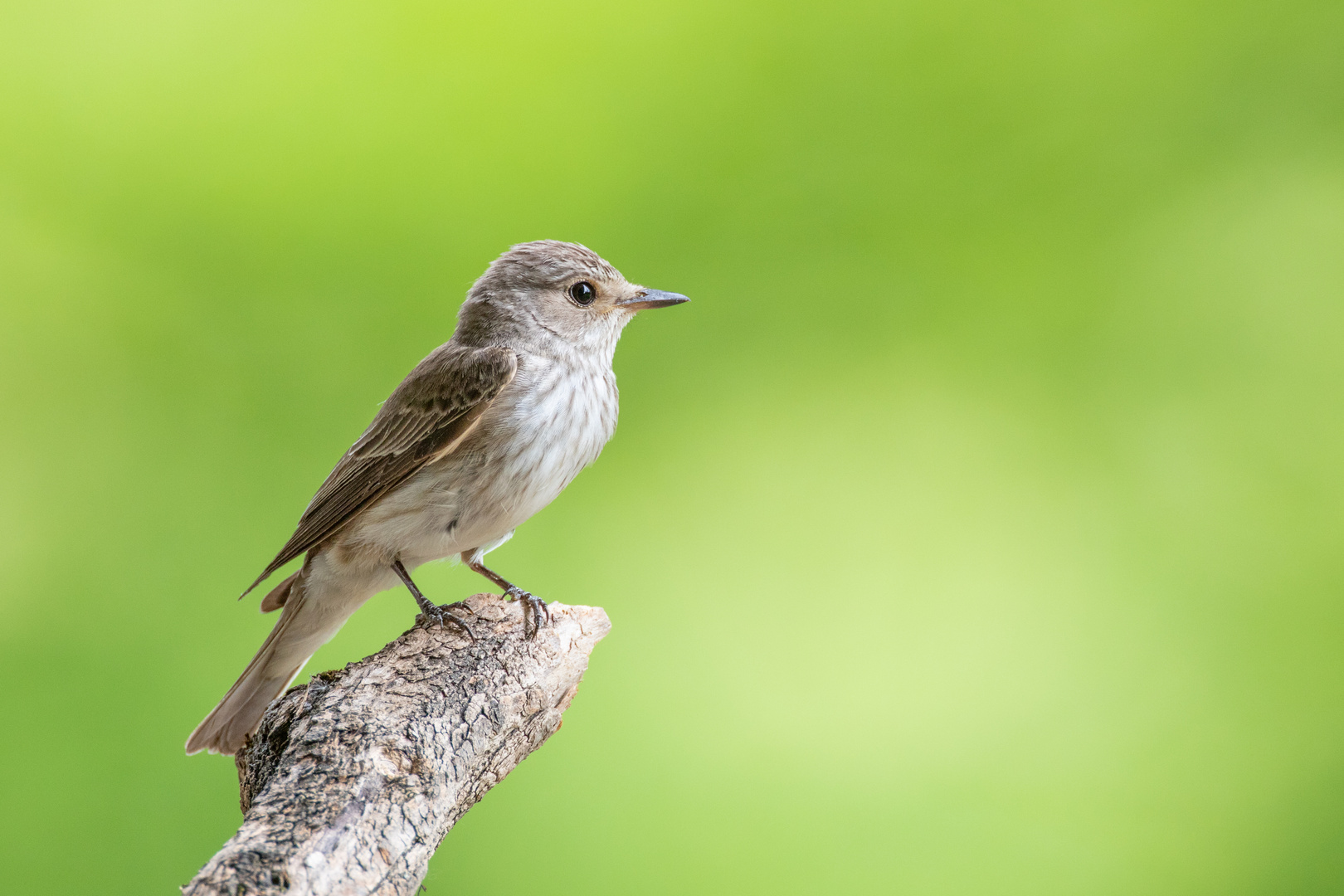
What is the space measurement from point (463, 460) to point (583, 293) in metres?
0.61

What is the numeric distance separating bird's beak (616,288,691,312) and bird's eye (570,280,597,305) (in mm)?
73

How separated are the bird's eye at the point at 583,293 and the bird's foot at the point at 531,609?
2.60ft

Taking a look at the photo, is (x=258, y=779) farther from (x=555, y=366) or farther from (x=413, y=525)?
(x=555, y=366)

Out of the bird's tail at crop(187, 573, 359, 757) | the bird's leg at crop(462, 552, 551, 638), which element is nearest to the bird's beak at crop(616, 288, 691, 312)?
the bird's leg at crop(462, 552, 551, 638)

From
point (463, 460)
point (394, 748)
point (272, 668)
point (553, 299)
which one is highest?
point (553, 299)

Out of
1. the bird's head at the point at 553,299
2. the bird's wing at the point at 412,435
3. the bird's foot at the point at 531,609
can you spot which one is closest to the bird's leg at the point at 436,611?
the bird's foot at the point at 531,609

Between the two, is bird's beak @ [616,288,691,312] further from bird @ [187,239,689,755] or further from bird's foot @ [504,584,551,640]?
bird's foot @ [504,584,551,640]

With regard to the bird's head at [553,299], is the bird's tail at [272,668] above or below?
below

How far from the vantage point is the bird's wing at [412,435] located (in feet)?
8.84

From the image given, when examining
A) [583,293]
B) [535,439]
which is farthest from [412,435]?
[583,293]

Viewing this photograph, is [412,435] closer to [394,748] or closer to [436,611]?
[436,611]

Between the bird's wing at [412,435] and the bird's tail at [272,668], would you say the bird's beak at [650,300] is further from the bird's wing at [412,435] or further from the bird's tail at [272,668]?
the bird's tail at [272,668]

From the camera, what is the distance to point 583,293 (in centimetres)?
298

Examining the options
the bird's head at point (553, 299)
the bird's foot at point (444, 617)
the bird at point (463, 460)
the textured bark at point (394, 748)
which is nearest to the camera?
the textured bark at point (394, 748)
